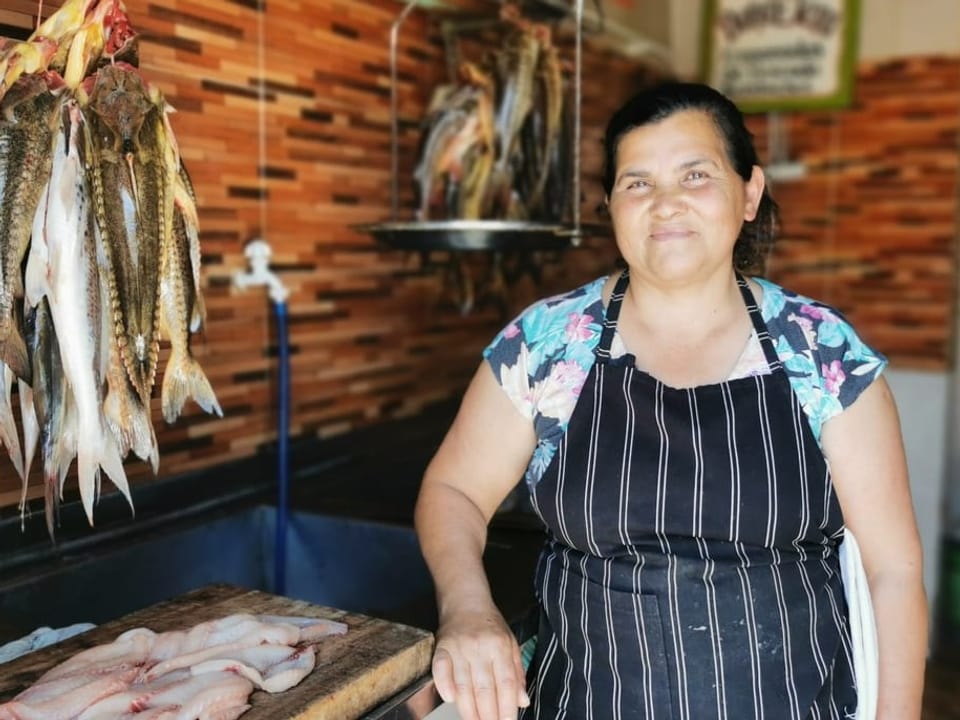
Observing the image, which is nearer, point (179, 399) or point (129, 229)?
point (129, 229)

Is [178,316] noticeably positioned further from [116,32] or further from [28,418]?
[116,32]

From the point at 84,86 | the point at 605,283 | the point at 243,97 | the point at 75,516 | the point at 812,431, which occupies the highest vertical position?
the point at 243,97

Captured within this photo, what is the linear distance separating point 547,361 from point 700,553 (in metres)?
0.37

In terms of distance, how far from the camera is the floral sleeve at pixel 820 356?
4.53 feet

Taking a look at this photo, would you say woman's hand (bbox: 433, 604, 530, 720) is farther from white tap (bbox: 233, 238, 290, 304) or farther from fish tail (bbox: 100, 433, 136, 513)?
white tap (bbox: 233, 238, 290, 304)

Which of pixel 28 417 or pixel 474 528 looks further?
pixel 474 528

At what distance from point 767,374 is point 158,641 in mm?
914

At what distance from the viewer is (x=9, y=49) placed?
1.28 meters

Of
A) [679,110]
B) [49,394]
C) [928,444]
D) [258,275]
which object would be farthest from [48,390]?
[928,444]

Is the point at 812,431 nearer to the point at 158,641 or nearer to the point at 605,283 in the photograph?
the point at 605,283

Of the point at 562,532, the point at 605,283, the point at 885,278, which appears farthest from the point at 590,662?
the point at 885,278

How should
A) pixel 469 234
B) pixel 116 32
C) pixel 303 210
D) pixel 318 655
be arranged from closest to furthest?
pixel 318 655, pixel 116 32, pixel 469 234, pixel 303 210

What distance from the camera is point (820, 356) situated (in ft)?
4.64

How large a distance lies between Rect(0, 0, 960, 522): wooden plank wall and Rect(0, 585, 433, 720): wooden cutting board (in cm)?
33
